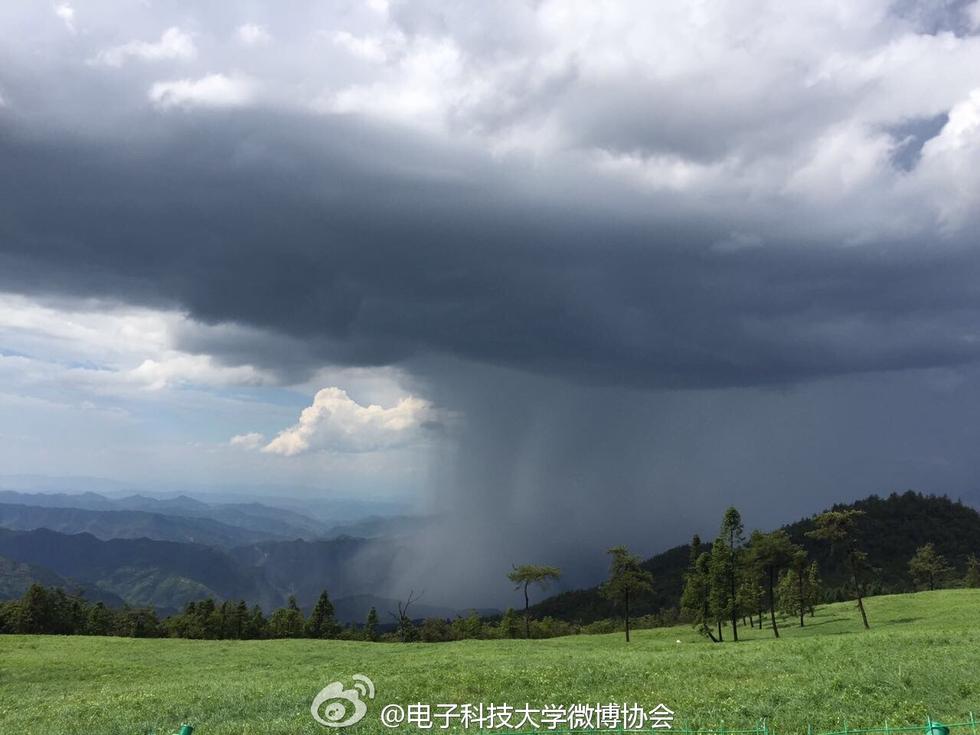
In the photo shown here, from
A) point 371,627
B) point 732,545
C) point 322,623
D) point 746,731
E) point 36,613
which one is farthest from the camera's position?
point 371,627

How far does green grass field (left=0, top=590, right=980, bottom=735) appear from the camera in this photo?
74.6ft

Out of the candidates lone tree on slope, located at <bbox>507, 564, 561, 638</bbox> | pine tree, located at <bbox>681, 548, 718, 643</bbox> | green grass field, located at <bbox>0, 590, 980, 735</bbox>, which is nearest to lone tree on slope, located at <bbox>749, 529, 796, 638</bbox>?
pine tree, located at <bbox>681, 548, 718, 643</bbox>

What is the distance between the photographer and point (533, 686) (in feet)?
90.9

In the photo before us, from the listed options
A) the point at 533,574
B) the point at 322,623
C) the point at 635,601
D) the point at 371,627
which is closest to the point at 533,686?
the point at 533,574

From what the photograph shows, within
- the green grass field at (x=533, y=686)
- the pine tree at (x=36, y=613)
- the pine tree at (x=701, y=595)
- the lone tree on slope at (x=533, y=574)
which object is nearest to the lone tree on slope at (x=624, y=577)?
the pine tree at (x=701, y=595)

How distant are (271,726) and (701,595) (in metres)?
70.4

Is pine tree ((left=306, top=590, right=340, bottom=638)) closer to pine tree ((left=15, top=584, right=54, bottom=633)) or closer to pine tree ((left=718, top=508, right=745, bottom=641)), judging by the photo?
pine tree ((left=15, top=584, right=54, bottom=633))

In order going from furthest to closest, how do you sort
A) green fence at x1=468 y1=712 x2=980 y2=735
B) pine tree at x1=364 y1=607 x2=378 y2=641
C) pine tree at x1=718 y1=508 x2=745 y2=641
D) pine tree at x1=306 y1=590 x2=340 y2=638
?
pine tree at x1=364 y1=607 x2=378 y2=641 < pine tree at x1=306 y1=590 x2=340 y2=638 < pine tree at x1=718 y1=508 x2=745 y2=641 < green fence at x1=468 y1=712 x2=980 y2=735

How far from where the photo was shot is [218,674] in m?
38.4

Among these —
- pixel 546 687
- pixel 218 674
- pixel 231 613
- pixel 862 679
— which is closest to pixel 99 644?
pixel 218 674

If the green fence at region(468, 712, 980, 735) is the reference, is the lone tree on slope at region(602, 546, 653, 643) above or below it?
above

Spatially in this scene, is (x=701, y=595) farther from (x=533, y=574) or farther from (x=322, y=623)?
(x=322, y=623)

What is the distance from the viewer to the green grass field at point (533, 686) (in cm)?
2273

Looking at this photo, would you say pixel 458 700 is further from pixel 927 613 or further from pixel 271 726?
pixel 927 613
